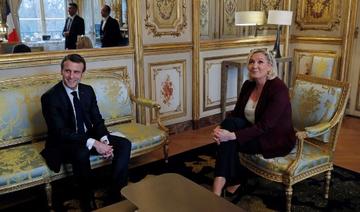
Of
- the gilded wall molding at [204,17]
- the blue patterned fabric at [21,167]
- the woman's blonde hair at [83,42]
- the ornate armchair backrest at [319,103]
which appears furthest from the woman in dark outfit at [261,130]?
the gilded wall molding at [204,17]

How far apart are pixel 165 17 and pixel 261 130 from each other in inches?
72.8

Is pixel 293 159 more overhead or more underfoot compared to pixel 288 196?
more overhead

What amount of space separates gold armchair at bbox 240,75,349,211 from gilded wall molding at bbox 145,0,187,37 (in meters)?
1.49

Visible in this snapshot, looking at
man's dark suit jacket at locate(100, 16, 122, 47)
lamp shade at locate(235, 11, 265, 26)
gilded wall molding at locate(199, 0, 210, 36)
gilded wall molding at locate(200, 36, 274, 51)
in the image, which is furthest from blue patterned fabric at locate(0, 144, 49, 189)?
lamp shade at locate(235, 11, 265, 26)

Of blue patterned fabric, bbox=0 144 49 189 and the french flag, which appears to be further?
the french flag

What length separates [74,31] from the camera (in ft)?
9.94

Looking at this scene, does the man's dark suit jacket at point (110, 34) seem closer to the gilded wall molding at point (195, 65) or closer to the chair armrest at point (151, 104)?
the chair armrest at point (151, 104)

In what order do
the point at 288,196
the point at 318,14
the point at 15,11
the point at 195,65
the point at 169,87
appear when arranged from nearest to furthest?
the point at 288,196, the point at 15,11, the point at 169,87, the point at 195,65, the point at 318,14

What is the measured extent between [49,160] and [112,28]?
1.48 metres

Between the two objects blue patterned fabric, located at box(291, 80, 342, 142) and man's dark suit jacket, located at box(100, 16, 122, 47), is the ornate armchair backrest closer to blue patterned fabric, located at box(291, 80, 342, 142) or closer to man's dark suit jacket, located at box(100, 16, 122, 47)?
blue patterned fabric, located at box(291, 80, 342, 142)

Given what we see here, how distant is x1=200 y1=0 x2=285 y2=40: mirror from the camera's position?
405cm

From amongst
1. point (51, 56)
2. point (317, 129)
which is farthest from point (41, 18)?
point (317, 129)

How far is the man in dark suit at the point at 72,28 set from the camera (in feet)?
9.83

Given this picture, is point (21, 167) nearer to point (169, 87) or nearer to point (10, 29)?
point (10, 29)
